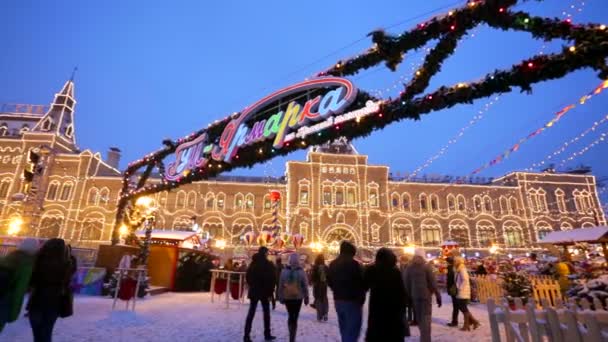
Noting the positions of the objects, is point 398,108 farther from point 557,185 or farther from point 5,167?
point 5,167

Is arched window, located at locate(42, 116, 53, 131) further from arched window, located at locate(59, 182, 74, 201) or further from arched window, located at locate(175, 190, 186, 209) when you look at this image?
arched window, located at locate(175, 190, 186, 209)

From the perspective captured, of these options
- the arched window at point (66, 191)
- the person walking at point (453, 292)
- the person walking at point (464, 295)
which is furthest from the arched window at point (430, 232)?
the arched window at point (66, 191)

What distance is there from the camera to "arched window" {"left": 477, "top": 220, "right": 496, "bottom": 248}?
116 ft

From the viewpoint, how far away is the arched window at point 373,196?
1371 inches

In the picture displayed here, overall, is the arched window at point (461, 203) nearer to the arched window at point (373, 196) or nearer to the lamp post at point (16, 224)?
the arched window at point (373, 196)

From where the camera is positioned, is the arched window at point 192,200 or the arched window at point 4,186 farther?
the arched window at point 192,200

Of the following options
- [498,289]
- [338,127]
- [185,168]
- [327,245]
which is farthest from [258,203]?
[338,127]

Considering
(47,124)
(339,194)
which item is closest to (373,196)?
(339,194)

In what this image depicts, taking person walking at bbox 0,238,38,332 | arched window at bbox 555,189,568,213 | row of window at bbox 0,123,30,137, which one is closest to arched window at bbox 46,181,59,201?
row of window at bbox 0,123,30,137

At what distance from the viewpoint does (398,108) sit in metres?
7.42

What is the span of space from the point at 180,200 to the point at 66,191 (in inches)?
456

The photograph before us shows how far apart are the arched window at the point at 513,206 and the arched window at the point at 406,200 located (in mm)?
11205

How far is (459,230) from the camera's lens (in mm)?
35344

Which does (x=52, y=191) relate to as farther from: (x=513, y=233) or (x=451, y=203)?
(x=513, y=233)
